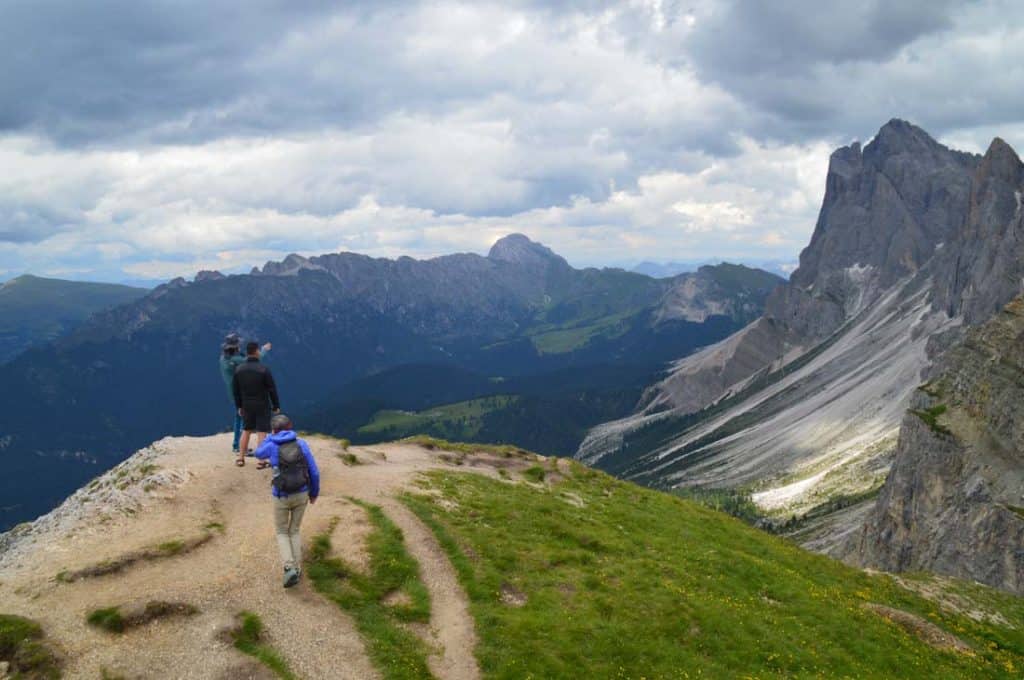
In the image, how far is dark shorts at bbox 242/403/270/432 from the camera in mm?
34375

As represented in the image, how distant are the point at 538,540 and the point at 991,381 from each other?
400 feet

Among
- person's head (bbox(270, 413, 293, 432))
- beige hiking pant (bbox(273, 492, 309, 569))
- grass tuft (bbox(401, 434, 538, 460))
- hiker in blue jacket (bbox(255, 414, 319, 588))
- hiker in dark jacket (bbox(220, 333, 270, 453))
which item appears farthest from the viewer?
grass tuft (bbox(401, 434, 538, 460))

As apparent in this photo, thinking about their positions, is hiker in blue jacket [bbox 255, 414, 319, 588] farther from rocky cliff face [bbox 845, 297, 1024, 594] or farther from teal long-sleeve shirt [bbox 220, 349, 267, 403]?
rocky cliff face [bbox 845, 297, 1024, 594]

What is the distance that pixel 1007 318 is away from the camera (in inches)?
4884

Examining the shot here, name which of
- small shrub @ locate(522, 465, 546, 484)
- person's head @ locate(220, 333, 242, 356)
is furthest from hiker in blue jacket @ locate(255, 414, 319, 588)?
small shrub @ locate(522, 465, 546, 484)

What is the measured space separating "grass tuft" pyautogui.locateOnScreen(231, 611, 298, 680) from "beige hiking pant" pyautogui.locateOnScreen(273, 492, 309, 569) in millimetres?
2577

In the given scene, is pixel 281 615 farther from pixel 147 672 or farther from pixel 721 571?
pixel 721 571

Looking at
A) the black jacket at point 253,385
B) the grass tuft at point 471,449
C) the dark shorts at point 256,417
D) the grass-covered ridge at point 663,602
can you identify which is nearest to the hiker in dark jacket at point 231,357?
the black jacket at point 253,385

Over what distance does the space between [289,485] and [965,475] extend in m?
128

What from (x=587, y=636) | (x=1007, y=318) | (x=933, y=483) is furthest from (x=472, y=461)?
(x=1007, y=318)

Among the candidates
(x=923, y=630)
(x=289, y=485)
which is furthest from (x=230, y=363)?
(x=923, y=630)

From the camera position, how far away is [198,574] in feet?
84.2

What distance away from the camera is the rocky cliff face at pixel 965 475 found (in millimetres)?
102250

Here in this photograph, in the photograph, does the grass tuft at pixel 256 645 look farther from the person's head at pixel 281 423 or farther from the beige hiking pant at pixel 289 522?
the person's head at pixel 281 423
